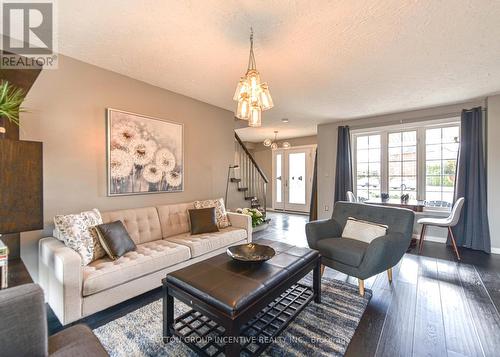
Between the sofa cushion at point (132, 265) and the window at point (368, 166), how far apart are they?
4.26m

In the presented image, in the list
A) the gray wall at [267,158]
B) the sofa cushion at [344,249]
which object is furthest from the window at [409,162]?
the sofa cushion at [344,249]

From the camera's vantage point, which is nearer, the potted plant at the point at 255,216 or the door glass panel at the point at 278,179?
the potted plant at the point at 255,216

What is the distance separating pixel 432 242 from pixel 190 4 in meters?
5.17

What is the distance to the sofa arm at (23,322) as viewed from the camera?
0.82m

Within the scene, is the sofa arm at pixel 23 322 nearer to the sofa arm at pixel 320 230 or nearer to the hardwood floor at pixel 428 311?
the hardwood floor at pixel 428 311

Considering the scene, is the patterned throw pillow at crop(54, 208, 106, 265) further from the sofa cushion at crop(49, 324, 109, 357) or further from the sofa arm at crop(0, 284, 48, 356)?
the sofa arm at crop(0, 284, 48, 356)

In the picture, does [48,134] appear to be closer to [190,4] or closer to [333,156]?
[190,4]

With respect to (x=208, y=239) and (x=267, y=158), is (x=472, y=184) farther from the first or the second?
(x=267, y=158)

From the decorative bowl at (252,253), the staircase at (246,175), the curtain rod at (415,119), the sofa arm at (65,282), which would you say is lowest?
the sofa arm at (65,282)

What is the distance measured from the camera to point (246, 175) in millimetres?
5277

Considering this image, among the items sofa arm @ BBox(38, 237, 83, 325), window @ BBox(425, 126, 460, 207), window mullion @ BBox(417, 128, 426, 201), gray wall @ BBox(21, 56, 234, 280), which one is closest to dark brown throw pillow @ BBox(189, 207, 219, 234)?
gray wall @ BBox(21, 56, 234, 280)

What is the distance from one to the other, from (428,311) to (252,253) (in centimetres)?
168

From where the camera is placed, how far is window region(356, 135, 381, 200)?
16.5ft

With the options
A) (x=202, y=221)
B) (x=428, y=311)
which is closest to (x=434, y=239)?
(x=428, y=311)
